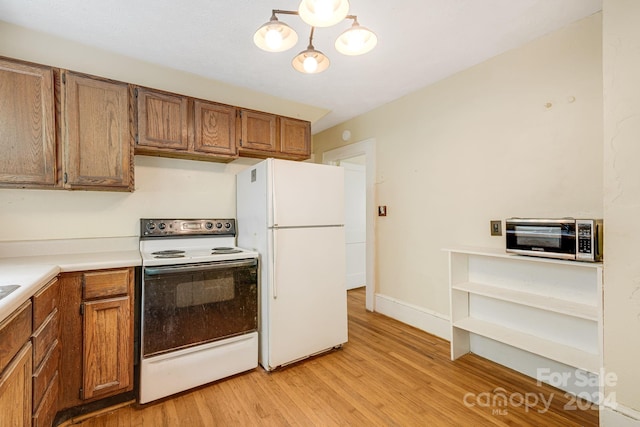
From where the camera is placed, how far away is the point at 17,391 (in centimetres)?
109

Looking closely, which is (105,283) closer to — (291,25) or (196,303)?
(196,303)

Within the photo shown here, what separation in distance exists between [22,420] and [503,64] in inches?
136

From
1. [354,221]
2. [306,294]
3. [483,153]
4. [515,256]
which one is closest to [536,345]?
[515,256]

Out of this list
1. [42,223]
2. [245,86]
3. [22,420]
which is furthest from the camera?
[245,86]

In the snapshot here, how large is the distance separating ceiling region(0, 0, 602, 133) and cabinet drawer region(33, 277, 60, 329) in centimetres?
160

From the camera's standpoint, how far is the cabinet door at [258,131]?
2564mm

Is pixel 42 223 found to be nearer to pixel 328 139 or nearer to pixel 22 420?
pixel 22 420

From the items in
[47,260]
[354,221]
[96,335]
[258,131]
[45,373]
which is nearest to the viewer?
[45,373]

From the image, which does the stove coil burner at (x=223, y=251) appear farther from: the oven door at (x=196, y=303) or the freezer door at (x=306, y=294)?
→ the freezer door at (x=306, y=294)

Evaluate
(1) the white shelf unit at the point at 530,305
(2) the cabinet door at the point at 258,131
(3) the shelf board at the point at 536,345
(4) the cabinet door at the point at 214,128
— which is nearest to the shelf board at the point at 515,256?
(1) the white shelf unit at the point at 530,305

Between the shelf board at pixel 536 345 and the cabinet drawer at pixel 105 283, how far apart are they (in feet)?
7.94

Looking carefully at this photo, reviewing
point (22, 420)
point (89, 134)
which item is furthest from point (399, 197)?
point (22, 420)

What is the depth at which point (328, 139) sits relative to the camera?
13.6 ft

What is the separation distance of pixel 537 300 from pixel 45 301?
2857mm
